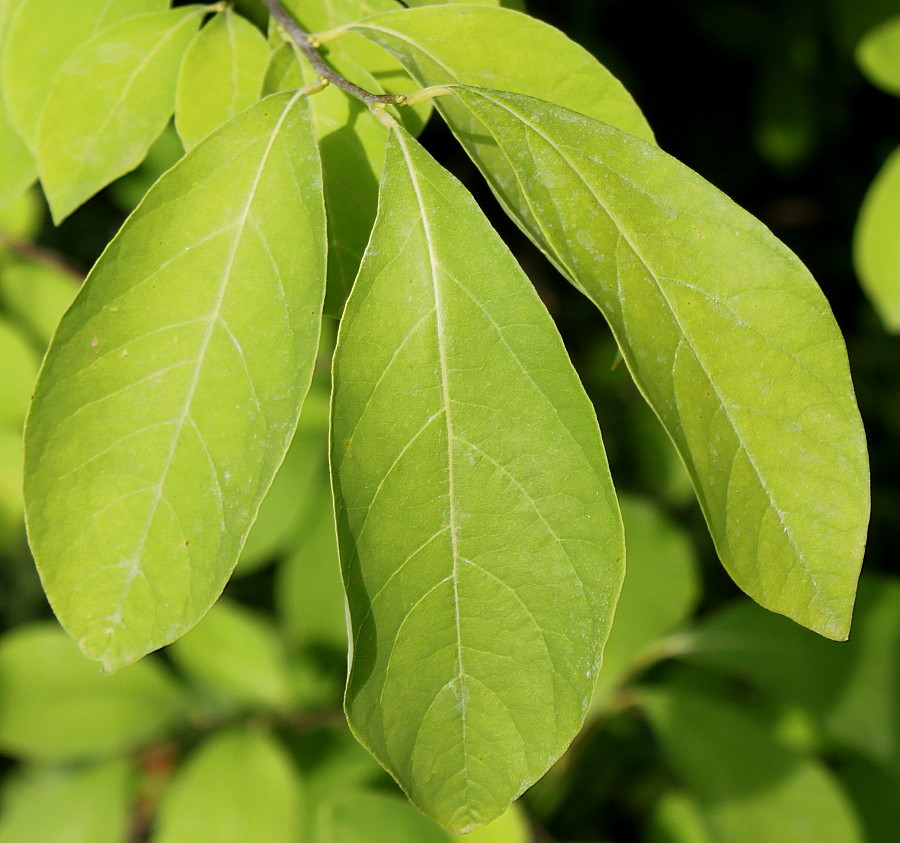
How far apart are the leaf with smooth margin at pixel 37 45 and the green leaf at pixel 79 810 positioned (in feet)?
4.22

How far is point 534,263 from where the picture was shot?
240cm

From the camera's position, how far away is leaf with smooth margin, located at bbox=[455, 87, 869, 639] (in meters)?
0.66

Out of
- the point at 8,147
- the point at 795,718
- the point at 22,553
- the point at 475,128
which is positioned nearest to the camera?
the point at 475,128

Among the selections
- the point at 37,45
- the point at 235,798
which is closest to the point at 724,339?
the point at 37,45

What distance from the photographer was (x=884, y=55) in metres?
1.47

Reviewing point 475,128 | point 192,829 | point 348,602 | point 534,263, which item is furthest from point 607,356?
point 348,602

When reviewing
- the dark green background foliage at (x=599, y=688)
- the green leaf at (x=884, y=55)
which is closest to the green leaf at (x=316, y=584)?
the dark green background foliage at (x=599, y=688)

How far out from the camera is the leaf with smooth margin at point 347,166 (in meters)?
0.85

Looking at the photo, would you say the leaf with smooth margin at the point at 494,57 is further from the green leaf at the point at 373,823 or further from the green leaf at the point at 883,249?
the green leaf at the point at 373,823

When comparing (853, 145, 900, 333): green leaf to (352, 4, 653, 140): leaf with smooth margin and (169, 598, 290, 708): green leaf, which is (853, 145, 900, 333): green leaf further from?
(169, 598, 290, 708): green leaf

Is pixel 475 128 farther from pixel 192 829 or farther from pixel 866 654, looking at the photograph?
pixel 866 654

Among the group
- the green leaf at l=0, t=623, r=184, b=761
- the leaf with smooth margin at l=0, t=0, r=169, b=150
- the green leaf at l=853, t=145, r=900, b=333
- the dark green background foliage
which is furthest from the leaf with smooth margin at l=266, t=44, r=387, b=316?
the green leaf at l=0, t=623, r=184, b=761

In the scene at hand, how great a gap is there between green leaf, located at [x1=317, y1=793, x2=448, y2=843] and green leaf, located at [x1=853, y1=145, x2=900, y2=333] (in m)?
1.06

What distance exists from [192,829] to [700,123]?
2.28 meters
